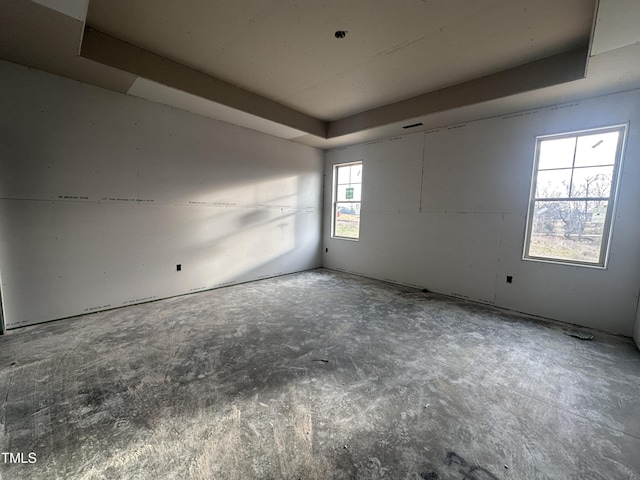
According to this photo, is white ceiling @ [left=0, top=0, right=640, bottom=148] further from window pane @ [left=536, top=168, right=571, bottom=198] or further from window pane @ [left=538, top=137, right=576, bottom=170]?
window pane @ [left=536, top=168, right=571, bottom=198]

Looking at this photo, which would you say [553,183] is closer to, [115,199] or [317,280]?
[317,280]

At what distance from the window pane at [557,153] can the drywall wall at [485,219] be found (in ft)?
0.46

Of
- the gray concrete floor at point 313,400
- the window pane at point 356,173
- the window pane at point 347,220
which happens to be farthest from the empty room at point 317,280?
the window pane at point 347,220

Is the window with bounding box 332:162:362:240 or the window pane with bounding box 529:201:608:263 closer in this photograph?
the window pane with bounding box 529:201:608:263

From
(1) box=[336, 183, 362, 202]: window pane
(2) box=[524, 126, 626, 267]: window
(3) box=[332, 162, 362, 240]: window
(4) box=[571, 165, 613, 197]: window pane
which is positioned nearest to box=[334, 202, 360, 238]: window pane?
(3) box=[332, 162, 362, 240]: window

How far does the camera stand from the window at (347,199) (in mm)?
5590

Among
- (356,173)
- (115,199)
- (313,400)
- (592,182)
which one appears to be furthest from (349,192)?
(313,400)

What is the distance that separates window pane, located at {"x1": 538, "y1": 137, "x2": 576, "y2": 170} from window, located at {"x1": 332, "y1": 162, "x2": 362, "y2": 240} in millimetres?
2896

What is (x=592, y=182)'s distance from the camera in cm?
315

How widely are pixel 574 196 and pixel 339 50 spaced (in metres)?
3.31

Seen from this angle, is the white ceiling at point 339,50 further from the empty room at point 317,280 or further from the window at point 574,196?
the window at point 574,196

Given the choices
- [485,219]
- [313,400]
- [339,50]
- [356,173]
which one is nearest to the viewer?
[313,400]

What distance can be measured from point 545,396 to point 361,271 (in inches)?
147

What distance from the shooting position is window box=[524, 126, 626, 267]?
308 cm
